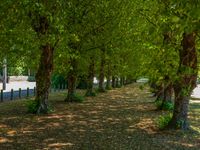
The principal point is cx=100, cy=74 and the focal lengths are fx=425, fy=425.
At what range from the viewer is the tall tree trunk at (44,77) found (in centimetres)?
2467

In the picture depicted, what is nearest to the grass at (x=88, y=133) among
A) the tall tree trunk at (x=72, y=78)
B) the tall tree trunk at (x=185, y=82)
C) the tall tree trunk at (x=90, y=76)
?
the tall tree trunk at (x=185, y=82)

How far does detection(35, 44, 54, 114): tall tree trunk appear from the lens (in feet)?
80.9

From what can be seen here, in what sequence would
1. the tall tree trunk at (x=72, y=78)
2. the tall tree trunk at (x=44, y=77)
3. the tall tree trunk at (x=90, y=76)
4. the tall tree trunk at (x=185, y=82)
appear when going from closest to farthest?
the tall tree trunk at (x=185, y=82) < the tall tree trunk at (x=44, y=77) < the tall tree trunk at (x=72, y=78) < the tall tree trunk at (x=90, y=76)

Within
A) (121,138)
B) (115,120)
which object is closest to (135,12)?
(115,120)

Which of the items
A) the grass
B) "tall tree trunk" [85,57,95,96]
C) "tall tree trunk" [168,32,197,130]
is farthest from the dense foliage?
the grass

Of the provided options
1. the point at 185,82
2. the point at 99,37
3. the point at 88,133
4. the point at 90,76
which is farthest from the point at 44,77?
the point at 90,76

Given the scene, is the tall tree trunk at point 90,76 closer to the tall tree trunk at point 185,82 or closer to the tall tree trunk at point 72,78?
the tall tree trunk at point 72,78

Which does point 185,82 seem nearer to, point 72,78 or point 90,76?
point 72,78

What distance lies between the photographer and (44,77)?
2473 centimetres

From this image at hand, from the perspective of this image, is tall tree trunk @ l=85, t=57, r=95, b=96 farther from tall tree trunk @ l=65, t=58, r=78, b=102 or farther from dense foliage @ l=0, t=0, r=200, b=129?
tall tree trunk @ l=65, t=58, r=78, b=102

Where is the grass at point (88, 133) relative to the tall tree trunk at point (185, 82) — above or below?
below

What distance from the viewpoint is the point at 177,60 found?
19.5 metres

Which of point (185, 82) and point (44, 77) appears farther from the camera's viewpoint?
point (44, 77)

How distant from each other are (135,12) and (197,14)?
75.0ft
